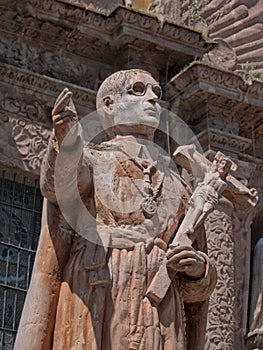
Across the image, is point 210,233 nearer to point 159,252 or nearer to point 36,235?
point 36,235

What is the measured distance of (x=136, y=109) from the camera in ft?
27.0

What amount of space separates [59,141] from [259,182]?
272 inches

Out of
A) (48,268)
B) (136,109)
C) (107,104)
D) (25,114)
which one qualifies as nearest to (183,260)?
(48,268)

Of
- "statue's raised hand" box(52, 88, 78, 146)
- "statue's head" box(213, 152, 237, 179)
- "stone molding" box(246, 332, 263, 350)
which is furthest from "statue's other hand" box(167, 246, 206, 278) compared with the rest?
"stone molding" box(246, 332, 263, 350)

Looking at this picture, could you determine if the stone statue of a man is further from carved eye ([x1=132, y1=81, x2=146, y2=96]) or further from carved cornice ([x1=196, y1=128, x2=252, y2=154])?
carved cornice ([x1=196, y1=128, x2=252, y2=154])

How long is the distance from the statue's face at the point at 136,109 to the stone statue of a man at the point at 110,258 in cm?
11

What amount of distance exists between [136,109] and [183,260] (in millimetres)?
1032

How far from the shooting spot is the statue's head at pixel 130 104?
823cm

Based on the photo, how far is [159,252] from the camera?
25.5 ft

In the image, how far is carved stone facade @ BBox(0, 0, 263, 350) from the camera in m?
12.9

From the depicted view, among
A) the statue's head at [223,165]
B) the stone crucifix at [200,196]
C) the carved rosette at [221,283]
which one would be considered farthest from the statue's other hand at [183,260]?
the carved rosette at [221,283]

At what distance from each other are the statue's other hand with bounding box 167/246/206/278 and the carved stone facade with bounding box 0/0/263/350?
5.00 meters

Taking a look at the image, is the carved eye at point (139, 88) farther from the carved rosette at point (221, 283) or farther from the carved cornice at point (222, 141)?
the carved cornice at point (222, 141)

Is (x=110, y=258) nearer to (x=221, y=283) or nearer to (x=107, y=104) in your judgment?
(x=107, y=104)
